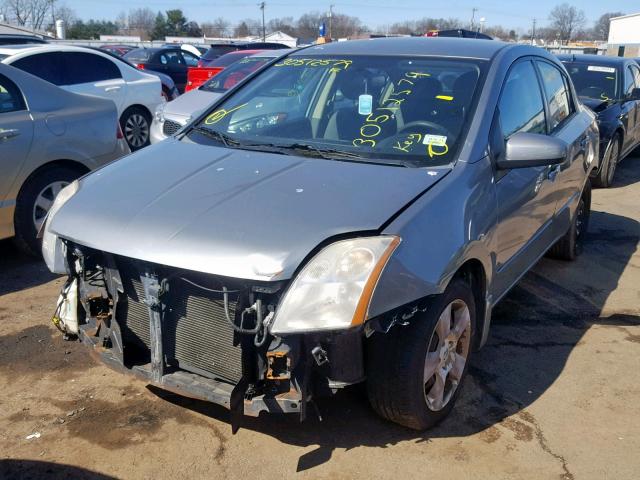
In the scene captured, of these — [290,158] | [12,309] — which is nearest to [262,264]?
[290,158]

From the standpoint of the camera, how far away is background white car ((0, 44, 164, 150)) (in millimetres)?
8328

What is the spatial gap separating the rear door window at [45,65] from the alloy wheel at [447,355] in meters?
6.92

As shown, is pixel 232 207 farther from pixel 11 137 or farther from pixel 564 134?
pixel 11 137

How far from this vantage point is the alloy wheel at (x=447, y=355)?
3036 mm

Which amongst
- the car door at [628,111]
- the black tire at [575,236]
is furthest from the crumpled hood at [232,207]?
the car door at [628,111]

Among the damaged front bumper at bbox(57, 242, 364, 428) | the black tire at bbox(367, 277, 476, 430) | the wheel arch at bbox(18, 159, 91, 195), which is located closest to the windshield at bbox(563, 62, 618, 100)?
the wheel arch at bbox(18, 159, 91, 195)

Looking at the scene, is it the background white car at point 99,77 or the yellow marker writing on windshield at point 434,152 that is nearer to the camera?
the yellow marker writing on windshield at point 434,152

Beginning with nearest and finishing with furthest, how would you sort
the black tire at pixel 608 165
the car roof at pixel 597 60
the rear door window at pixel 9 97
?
1. the rear door window at pixel 9 97
2. the black tire at pixel 608 165
3. the car roof at pixel 597 60

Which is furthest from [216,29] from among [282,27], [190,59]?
[190,59]

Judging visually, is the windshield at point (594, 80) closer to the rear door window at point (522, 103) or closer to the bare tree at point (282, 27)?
the rear door window at point (522, 103)

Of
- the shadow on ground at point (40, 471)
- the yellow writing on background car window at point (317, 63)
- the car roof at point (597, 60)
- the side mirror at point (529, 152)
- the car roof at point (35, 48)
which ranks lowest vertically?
the shadow on ground at point (40, 471)

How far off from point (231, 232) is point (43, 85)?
3720 millimetres

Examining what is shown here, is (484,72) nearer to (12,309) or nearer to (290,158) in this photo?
(290,158)

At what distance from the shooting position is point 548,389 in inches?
144
